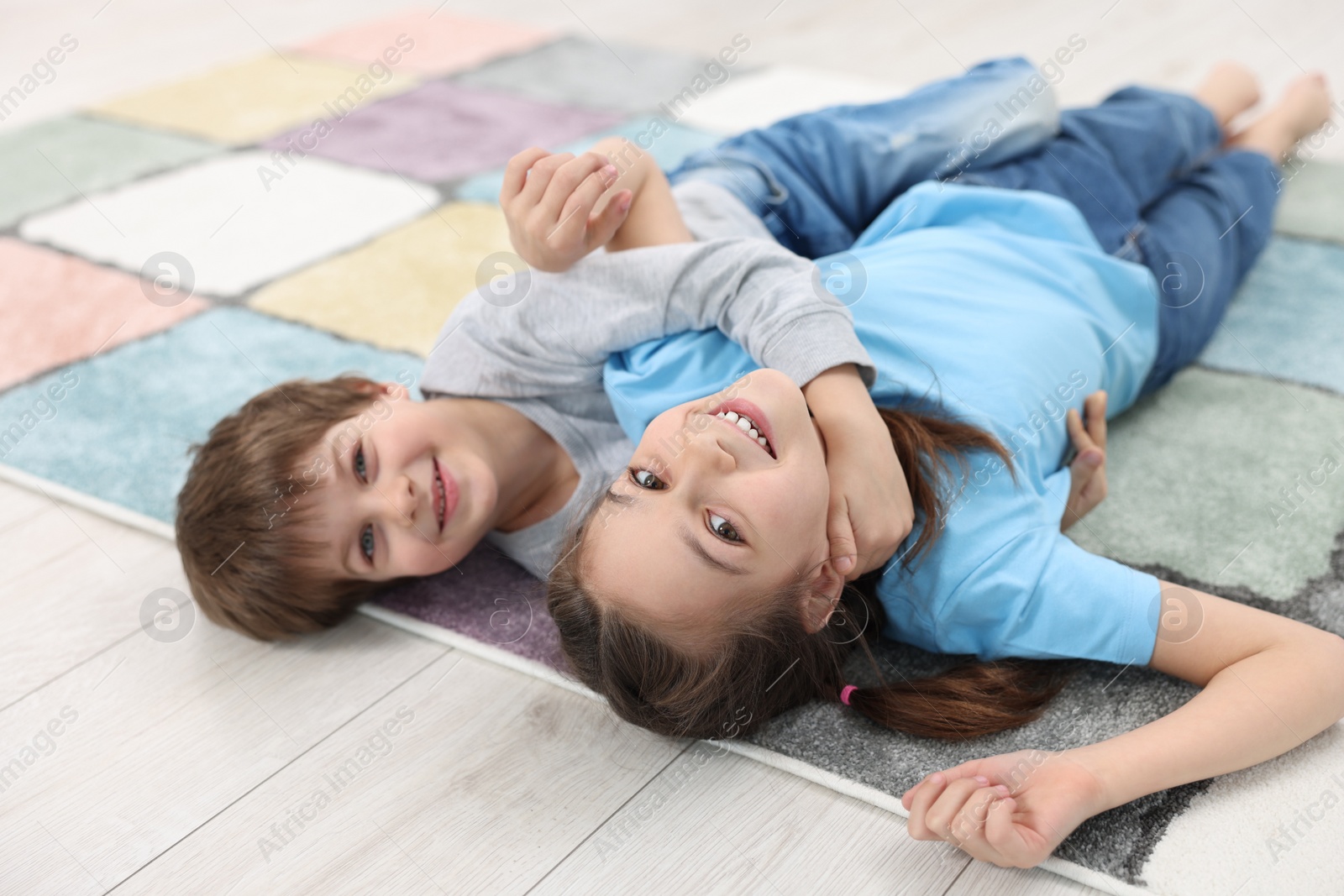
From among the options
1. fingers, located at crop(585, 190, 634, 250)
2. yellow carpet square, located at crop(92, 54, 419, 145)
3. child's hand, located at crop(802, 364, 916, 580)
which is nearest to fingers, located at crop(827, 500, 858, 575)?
child's hand, located at crop(802, 364, 916, 580)

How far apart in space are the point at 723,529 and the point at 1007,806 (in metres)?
0.26

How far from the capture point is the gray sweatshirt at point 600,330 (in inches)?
36.3

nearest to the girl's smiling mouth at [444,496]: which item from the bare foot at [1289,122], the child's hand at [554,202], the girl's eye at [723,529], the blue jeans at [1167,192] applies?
the child's hand at [554,202]

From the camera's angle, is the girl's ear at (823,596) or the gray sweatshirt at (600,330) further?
the gray sweatshirt at (600,330)

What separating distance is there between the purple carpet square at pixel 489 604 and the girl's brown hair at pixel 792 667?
0.40ft

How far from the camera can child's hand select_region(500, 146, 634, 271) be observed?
37.6 inches

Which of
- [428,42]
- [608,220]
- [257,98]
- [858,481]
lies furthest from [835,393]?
[428,42]

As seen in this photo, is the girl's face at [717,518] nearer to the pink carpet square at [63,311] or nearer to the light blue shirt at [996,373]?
the light blue shirt at [996,373]

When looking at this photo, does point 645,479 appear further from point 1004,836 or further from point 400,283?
point 400,283

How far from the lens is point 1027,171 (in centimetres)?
131

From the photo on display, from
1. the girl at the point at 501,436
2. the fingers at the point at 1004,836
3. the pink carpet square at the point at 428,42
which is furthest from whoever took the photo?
the pink carpet square at the point at 428,42

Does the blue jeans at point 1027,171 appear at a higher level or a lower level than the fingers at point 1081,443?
higher

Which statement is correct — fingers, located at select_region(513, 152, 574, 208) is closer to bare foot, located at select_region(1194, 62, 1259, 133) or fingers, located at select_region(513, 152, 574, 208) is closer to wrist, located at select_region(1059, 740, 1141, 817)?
wrist, located at select_region(1059, 740, 1141, 817)

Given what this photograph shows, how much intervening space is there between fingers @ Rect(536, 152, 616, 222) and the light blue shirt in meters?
0.14
